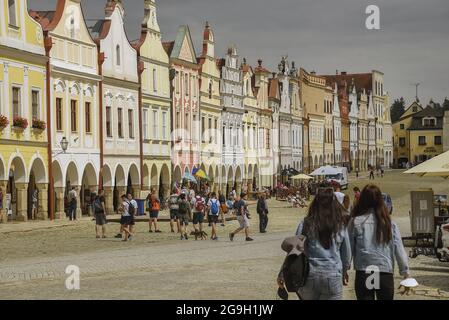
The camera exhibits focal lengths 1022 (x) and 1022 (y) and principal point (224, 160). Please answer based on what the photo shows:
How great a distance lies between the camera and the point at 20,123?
41562mm

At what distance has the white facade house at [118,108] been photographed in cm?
5153

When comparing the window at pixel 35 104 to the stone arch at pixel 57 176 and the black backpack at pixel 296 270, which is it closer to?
the stone arch at pixel 57 176

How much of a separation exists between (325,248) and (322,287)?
41cm

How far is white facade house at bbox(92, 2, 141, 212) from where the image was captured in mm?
51531

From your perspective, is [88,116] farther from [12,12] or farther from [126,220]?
[126,220]

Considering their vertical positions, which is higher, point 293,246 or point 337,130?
point 337,130

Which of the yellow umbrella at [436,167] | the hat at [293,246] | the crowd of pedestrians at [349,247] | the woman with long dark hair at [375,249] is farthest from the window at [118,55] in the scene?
the hat at [293,246]

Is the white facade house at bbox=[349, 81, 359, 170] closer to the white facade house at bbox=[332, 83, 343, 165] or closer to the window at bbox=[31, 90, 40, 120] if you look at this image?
the white facade house at bbox=[332, 83, 343, 165]

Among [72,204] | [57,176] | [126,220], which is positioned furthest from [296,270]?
[57,176]

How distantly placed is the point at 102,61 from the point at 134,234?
17.2 metres

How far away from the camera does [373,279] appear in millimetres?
10531

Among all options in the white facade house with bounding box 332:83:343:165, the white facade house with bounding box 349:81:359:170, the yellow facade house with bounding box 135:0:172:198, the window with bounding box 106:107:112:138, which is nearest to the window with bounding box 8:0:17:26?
the window with bounding box 106:107:112:138
